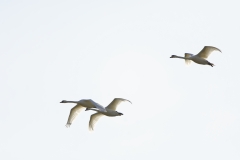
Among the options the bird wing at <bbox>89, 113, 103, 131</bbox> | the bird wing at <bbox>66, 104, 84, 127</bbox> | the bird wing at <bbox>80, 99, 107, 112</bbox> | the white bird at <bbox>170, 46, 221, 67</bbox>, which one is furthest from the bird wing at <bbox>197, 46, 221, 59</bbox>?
the bird wing at <bbox>66, 104, 84, 127</bbox>

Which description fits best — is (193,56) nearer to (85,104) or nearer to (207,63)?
(207,63)

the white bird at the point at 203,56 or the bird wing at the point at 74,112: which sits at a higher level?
the white bird at the point at 203,56

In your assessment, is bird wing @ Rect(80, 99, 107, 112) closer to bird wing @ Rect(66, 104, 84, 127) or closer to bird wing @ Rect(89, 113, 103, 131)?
bird wing @ Rect(66, 104, 84, 127)

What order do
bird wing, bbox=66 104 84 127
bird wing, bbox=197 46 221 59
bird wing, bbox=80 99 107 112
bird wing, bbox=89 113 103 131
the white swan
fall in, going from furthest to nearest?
1. bird wing, bbox=89 113 103 131
2. bird wing, bbox=197 46 221 59
3. bird wing, bbox=66 104 84 127
4. the white swan
5. bird wing, bbox=80 99 107 112

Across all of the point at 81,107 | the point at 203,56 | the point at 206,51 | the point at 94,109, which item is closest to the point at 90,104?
the point at 94,109

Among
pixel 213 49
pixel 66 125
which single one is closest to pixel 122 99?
pixel 66 125

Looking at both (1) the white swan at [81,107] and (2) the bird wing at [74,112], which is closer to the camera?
(1) the white swan at [81,107]

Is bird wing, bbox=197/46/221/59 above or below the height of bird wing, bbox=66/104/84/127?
above

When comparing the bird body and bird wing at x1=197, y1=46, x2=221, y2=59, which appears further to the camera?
Answer: bird wing at x1=197, y1=46, x2=221, y2=59

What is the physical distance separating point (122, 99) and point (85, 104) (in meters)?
2.95

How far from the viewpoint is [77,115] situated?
58.0 meters

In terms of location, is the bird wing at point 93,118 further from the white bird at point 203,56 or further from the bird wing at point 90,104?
the white bird at point 203,56

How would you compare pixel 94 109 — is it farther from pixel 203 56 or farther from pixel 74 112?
pixel 203 56

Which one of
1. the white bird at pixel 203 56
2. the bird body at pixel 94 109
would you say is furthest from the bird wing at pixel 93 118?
the white bird at pixel 203 56
